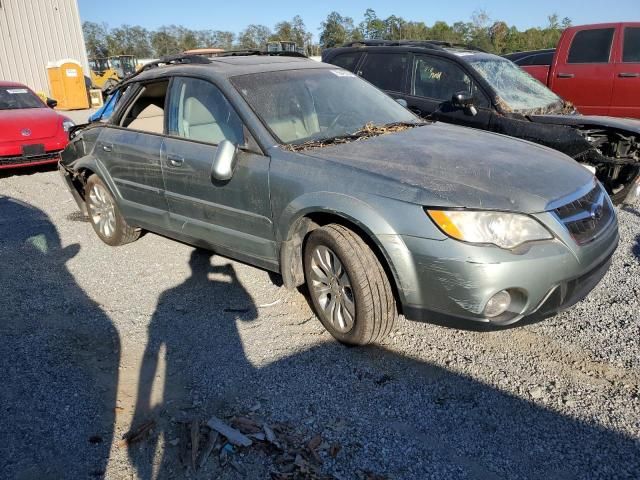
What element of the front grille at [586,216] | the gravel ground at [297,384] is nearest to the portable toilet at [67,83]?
the gravel ground at [297,384]

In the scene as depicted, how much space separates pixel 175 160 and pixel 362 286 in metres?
1.90

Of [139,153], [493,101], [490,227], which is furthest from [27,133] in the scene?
[490,227]

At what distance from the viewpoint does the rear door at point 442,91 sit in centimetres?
580

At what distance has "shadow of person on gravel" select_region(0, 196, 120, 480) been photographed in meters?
2.46

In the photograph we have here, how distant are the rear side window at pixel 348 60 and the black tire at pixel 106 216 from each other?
3688 millimetres

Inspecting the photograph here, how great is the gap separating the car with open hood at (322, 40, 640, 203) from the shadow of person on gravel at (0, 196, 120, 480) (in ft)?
14.1

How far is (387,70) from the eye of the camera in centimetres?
673

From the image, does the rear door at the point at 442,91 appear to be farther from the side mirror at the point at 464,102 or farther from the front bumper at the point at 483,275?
the front bumper at the point at 483,275

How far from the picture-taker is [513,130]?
17.9 feet

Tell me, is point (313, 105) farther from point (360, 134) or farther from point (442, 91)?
point (442, 91)

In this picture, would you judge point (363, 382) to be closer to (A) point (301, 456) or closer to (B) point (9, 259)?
(A) point (301, 456)

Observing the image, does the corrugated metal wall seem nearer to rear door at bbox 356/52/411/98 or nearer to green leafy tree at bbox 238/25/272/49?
rear door at bbox 356/52/411/98

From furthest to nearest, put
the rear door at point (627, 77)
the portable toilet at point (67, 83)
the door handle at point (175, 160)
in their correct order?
the portable toilet at point (67, 83), the rear door at point (627, 77), the door handle at point (175, 160)

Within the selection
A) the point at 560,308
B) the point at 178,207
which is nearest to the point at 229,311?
the point at 178,207
